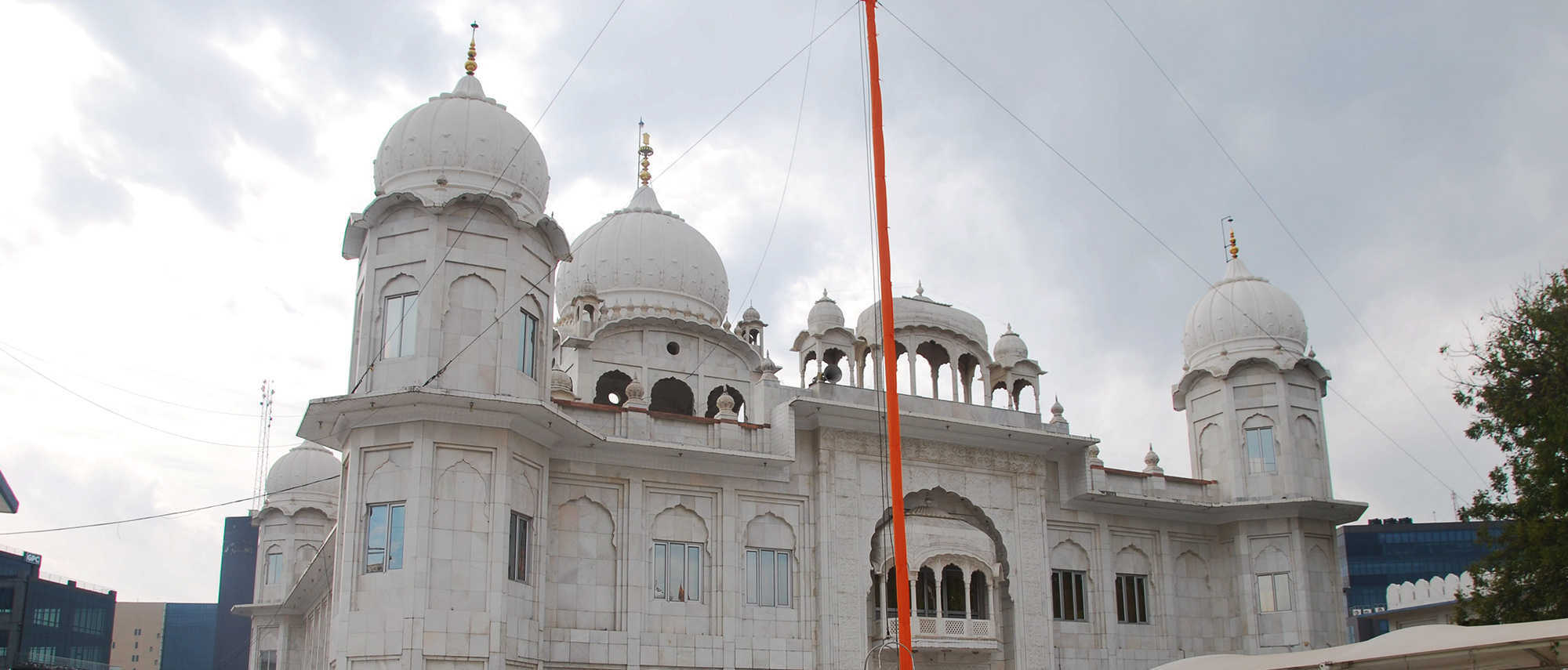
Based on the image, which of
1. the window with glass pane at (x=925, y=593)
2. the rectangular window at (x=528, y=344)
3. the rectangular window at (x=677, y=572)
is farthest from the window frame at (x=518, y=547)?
the window with glass pane at (x=925, y=593)

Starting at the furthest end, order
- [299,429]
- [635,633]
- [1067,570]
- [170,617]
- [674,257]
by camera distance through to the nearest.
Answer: [170,617] → [674,257] → [1067,570] → [635,633] → [299,429]

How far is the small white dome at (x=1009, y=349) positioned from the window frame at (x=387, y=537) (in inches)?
621

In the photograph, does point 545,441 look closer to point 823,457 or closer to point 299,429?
point 299,429

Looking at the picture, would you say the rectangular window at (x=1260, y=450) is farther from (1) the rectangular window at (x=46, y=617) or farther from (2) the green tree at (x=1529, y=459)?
(1) the rectangular window at (x=46, y=617)

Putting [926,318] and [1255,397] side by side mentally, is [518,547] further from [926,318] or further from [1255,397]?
[1255,397]

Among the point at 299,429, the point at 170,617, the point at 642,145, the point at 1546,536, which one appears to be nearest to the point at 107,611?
the point at 170,617

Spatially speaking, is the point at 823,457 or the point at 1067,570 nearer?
the point at 823,457

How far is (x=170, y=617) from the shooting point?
115 m

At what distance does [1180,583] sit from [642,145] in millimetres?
19653

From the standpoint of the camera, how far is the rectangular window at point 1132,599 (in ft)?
104

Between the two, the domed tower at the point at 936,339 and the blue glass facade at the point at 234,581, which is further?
the blue glass facade at the point at 234,581

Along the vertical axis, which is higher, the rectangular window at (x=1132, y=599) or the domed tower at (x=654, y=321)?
the domed tower at (x=654, y=321)

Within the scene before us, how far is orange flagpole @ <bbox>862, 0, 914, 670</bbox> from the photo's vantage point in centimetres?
1595

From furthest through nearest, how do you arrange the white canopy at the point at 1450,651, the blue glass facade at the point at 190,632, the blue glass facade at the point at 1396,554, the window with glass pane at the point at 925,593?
the blue glass facade at the point at 190,632 < the blue glass facade at the point at 1396,554 < the window with glass pane at the point at 925,593 < the white canopy at the point at 1450,651
